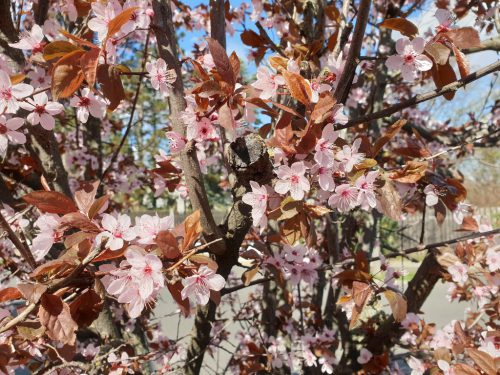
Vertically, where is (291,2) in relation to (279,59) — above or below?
above

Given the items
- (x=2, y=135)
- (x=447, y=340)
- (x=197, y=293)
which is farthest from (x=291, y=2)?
(x=447, y=340)

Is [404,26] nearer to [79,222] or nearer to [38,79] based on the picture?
[79,222]

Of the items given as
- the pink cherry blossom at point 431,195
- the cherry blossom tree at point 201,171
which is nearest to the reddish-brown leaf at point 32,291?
the cherry blossom tree at point 201,171

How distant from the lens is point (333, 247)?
236 centimetres

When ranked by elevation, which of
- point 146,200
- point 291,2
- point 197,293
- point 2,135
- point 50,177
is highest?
point 291,2

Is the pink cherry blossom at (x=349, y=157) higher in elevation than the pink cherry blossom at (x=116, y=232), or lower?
higher

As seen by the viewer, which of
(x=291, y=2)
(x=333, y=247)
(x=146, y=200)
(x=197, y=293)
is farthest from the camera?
(x=146, y=200)

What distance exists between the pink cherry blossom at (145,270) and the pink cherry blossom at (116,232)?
0.06m

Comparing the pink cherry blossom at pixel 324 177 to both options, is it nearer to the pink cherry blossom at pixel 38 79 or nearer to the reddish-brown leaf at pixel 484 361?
the reddish-brown leaf at pixel 484 361

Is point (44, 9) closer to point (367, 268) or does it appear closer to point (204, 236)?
point (204, 236)

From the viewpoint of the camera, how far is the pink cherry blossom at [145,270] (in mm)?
864

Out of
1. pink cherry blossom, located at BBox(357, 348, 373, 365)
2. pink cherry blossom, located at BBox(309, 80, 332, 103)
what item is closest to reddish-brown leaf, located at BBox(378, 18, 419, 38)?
pink cherry blossom, located at BBox(309, 80, 332, 103)

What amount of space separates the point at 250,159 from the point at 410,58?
1.69 feet

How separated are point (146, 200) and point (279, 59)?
16674mm
